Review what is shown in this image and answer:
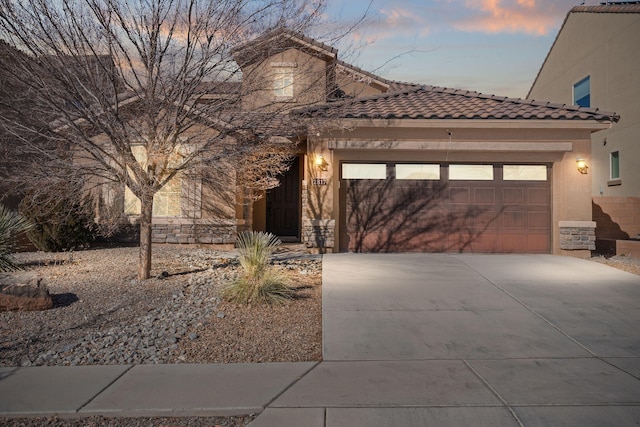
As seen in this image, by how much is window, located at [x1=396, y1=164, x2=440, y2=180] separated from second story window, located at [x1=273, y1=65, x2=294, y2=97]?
4458 mm

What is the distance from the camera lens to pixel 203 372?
4934 millimetres

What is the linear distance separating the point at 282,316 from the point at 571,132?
996 centimetres

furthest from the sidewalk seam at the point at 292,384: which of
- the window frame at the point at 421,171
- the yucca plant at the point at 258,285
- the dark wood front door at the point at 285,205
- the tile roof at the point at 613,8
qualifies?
the tile roof at the point at 613,8

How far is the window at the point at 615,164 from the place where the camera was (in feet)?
65.4

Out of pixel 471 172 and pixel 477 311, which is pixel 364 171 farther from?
pixel 477 311

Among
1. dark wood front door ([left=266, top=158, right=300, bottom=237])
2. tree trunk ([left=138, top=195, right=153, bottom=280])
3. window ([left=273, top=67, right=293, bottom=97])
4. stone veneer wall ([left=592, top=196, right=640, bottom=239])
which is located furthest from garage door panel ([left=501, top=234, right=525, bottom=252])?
tree trunk ([left=138, top=195, right=153, bottom=280])

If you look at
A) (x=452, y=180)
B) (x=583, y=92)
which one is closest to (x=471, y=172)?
(x=452, y=180)

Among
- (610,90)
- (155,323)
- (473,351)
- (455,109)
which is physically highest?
(610,90)

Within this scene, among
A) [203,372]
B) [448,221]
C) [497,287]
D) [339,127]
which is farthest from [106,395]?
→ [448,221]

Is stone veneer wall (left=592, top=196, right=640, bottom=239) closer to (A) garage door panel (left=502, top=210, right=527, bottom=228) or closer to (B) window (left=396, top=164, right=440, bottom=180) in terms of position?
(A) garage door panel (left=502, top=210, right=527, bottom=228)

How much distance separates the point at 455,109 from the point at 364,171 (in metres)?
2.96

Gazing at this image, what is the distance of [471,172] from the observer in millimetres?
13016

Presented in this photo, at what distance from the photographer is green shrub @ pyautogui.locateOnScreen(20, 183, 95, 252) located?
35.2ft

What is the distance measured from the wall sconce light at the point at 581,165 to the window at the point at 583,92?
11.2 metres
